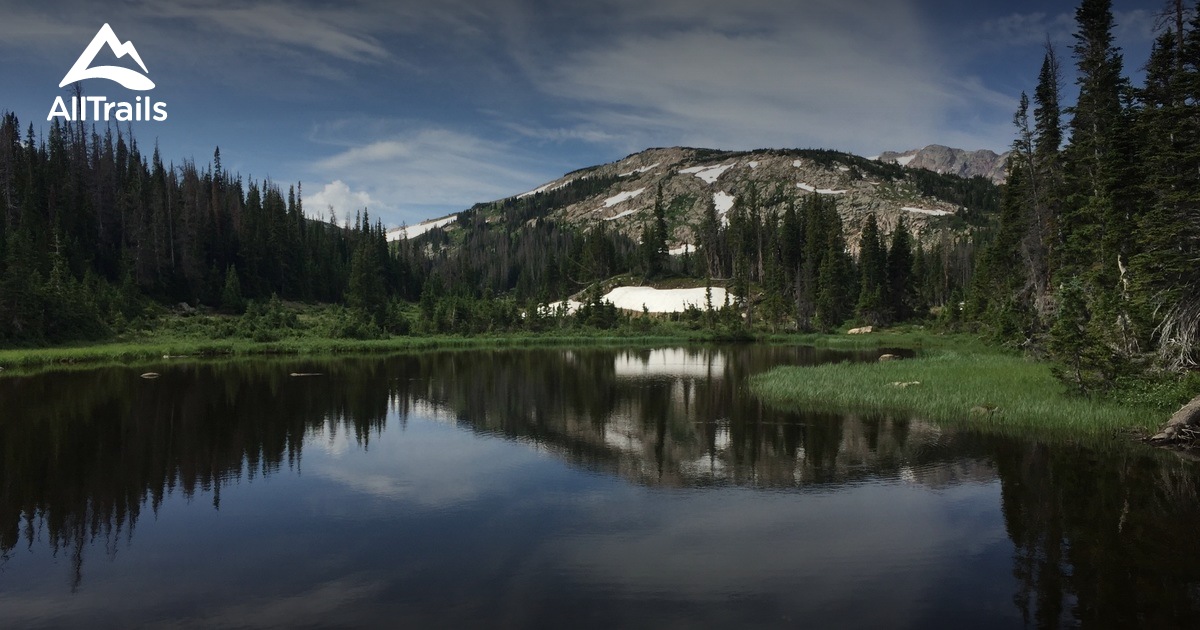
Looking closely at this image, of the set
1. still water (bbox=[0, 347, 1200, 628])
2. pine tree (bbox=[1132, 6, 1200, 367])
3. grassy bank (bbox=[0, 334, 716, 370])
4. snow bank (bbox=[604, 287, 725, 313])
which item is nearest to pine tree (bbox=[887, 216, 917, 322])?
snow bank (bbox=[604, 287, 725, 313])

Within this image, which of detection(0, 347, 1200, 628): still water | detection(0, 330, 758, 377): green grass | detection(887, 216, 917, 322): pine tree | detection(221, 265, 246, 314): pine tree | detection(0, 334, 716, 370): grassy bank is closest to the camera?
detection(0, 347, 1200, 628): still water

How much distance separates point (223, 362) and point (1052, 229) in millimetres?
57305

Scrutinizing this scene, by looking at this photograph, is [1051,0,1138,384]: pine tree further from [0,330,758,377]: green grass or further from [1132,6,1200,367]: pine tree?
[0,330,758,377]: green grass

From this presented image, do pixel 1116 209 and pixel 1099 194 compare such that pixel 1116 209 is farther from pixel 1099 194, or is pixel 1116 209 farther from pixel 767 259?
pixel 767 259

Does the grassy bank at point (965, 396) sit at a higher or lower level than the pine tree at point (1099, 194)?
lower

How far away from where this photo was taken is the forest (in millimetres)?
24453

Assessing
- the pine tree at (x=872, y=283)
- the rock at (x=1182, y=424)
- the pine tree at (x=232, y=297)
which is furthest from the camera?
the pine tree at (x=872, y=283)

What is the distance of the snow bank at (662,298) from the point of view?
104m

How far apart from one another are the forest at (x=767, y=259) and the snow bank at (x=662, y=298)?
3.47 metres

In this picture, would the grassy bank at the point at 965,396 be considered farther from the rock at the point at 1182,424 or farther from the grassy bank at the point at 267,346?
the grassy bank at the point at 267,346

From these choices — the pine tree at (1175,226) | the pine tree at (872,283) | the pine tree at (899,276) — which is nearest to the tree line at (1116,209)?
the pine tree at (1175,226)

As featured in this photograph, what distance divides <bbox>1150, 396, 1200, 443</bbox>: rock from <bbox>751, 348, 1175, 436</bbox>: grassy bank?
46.2 inches

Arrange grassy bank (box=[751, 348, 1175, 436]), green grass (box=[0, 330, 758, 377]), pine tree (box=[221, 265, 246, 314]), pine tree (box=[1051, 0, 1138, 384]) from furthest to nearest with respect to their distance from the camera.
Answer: pine tree (box=[221, 265, 246, 314])
green grass (box=[0, 330, 758, 377])
pine tree (box=[1051, 0, 1138, 384])
grassy bank (box=[751, 348, 1175, 436])

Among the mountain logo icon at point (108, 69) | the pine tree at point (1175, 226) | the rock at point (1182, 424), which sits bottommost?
the rock at point (1182, 424)
